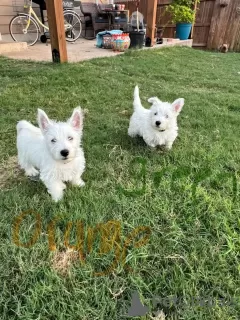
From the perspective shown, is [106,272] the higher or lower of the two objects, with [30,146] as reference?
lower

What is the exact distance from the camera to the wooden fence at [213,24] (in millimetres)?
11891

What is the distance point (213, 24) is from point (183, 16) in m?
2.23

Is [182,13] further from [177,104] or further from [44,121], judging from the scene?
[44,121]

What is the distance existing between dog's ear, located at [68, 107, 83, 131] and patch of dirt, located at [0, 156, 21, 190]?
0.92 metres

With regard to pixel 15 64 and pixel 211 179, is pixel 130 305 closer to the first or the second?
pixel 211 179

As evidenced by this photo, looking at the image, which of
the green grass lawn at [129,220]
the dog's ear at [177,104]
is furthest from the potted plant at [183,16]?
the dog's ear at [177,104]

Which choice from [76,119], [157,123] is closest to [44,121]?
[76,119]

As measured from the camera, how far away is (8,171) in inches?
107

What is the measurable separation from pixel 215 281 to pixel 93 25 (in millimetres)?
11424

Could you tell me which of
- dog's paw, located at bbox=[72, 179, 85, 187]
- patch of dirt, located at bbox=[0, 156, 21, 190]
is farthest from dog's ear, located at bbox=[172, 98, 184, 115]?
patch of dirt, located at bbox=[0, 156, 21, 190]

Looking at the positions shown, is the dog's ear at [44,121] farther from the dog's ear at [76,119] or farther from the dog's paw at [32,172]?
the dog's paw at [32,172]

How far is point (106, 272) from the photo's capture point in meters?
1.69

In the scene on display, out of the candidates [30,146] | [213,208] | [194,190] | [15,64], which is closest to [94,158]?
[30,146]

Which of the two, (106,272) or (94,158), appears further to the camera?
(94,158)
